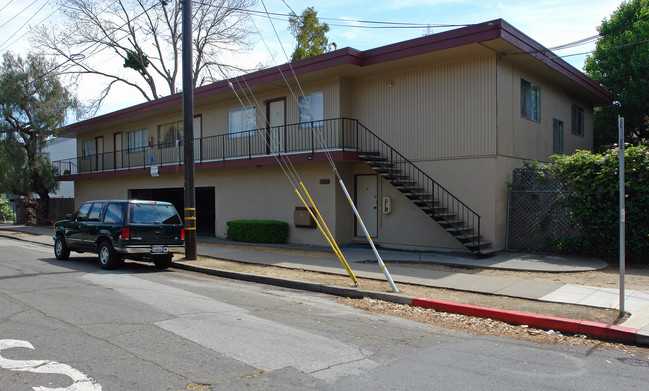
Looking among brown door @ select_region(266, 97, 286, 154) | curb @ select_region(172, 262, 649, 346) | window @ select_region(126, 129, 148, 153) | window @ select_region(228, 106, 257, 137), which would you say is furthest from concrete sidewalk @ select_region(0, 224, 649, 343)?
window @ select_region(126, 129, 148, 153)

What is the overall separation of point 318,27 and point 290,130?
19.9 m

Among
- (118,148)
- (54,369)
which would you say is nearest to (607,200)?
(54,369)

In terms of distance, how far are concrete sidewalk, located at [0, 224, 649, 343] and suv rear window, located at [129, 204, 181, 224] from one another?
4.28 feet

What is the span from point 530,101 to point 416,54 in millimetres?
4344

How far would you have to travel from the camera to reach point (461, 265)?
10961 millimetres

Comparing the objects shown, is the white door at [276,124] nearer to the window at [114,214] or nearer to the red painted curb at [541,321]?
the window at [114,214]

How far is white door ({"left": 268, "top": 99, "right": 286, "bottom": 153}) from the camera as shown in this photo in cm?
1680

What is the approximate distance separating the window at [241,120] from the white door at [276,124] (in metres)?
0.65

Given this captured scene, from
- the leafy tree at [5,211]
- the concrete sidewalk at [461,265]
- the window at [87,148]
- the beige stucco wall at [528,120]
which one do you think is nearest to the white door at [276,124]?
the concrete sidewalk at [461,265]

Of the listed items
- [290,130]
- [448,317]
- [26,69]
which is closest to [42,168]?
[26,69]

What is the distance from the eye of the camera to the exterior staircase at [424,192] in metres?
12.6

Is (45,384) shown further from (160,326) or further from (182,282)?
(182,282)

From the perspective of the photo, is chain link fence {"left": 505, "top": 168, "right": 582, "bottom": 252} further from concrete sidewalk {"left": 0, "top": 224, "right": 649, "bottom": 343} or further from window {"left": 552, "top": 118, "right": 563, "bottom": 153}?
window {"left": 552, "top": 118, "right": 563, "bottom": 153}

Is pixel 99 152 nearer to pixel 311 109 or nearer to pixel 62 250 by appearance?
pixel 62 250
